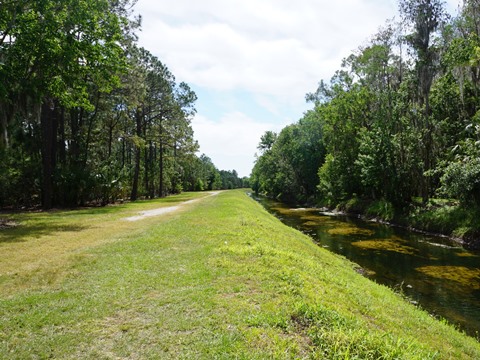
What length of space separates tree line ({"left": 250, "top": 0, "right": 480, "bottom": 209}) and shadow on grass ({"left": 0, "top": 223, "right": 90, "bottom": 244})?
21.9 metres

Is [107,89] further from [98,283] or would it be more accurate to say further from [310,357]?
[310,357]

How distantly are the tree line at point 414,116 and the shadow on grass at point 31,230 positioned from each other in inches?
862

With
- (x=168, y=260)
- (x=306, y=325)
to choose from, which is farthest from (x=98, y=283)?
(x=306, y=325)

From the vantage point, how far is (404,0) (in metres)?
25.6

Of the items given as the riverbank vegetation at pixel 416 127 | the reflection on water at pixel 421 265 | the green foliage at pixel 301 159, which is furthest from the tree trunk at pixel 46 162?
the green foliage at pixel 301 159

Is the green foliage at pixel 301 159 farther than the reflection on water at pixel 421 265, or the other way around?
the green foliage at pixel 301 159

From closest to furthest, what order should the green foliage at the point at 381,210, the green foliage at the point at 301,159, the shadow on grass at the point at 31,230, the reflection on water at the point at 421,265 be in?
1. the reflection on water at the point at 421,265
2. the shadow on grass at the point at 31,230
3. the green foliage at the point at 381,210
4. the green foliage at the point at 301,159

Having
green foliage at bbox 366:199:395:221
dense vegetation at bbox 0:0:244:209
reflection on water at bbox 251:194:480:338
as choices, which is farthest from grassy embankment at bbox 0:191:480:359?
green foliage at bbox 366:199:395:221

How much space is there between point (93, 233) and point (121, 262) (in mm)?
4956

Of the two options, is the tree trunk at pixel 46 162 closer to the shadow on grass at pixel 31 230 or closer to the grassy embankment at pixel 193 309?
the shadow on grass at pixel 31 230

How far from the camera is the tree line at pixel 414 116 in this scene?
77.0 feet

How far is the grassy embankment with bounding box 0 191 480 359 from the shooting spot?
4336 millimetres

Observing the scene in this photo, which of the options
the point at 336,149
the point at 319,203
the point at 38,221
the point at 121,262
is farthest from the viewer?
the point at 319,203

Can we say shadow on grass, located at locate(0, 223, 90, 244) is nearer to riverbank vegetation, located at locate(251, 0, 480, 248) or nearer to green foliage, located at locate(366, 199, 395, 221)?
riverbank vegetation, located at locate(251, 0, 480, 248)
